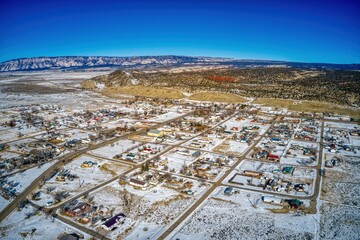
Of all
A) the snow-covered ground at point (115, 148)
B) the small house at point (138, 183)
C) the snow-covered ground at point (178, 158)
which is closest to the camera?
the small house at point (138, 183)

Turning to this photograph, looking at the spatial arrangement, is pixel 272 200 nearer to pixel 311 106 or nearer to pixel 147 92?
pixel 311 106

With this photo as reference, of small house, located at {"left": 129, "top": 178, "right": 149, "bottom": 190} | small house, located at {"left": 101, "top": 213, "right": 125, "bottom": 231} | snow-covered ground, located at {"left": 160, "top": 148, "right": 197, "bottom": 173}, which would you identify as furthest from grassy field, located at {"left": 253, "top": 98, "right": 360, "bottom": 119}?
small house, located at {"left": 101, "top": 213, "right": 125, "bottom": 231}

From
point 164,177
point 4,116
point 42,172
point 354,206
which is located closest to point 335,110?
point 354,206

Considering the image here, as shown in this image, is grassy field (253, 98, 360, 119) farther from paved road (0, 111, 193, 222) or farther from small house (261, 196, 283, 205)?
small house (261, 196, 283, 205)

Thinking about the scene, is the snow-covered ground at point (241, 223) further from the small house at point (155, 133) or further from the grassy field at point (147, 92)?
the grassy field at point (147, 92)

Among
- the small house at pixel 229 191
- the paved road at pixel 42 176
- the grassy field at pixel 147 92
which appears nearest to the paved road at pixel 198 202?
the small house at pixel 229 191

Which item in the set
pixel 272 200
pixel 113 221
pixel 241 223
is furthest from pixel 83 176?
pixel 272 200

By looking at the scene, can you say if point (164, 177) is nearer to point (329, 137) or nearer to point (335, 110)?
point (329, 137)
